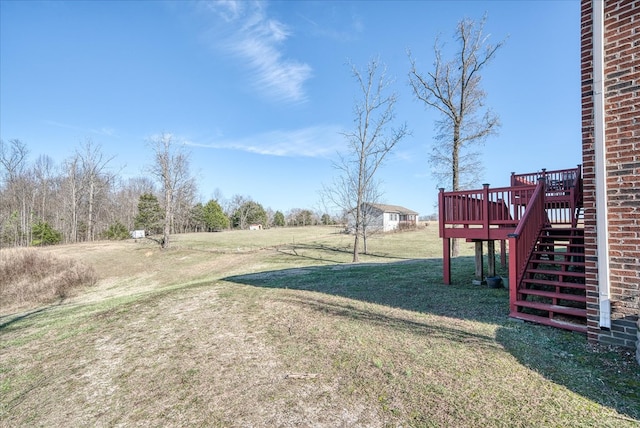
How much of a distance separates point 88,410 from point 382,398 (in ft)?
10.4

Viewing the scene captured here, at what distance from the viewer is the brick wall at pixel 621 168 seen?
149 inches

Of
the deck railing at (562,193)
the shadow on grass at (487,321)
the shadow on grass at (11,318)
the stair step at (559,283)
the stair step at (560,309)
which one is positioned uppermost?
the deck railing at (562,193)

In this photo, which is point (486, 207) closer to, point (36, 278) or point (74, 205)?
point (36, 278)

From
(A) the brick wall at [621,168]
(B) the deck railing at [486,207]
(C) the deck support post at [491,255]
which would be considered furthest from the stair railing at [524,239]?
(C) the deck support post at [491,255]

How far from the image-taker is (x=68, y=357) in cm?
490

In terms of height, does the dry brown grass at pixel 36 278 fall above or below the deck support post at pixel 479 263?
below

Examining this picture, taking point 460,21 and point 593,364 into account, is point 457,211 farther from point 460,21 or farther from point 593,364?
point 460,21

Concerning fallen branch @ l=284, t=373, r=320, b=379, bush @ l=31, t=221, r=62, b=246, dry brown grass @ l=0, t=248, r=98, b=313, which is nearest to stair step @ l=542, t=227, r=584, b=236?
fallen branch @ l=284, t=373, r=320, b=379

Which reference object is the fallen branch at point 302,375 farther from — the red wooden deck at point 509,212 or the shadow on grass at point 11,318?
the shadow on grass at point 11,318

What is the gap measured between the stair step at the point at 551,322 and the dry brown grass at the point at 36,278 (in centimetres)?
1526

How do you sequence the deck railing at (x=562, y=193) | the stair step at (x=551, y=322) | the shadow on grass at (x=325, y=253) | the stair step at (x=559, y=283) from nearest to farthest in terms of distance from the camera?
1. the stair step at (x=551, y=322)
2. the stair step at (x=559, y=283)
3. the deck railing at (x=562, y=193)
4. the shadow on grass at (x=325, y=253)

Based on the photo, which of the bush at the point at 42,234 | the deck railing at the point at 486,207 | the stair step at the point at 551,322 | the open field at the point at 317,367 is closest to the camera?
the open field at the point at 317,367

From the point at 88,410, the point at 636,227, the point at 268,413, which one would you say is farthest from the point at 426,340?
the point at 88,410

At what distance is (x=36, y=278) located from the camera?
42.5 ft
